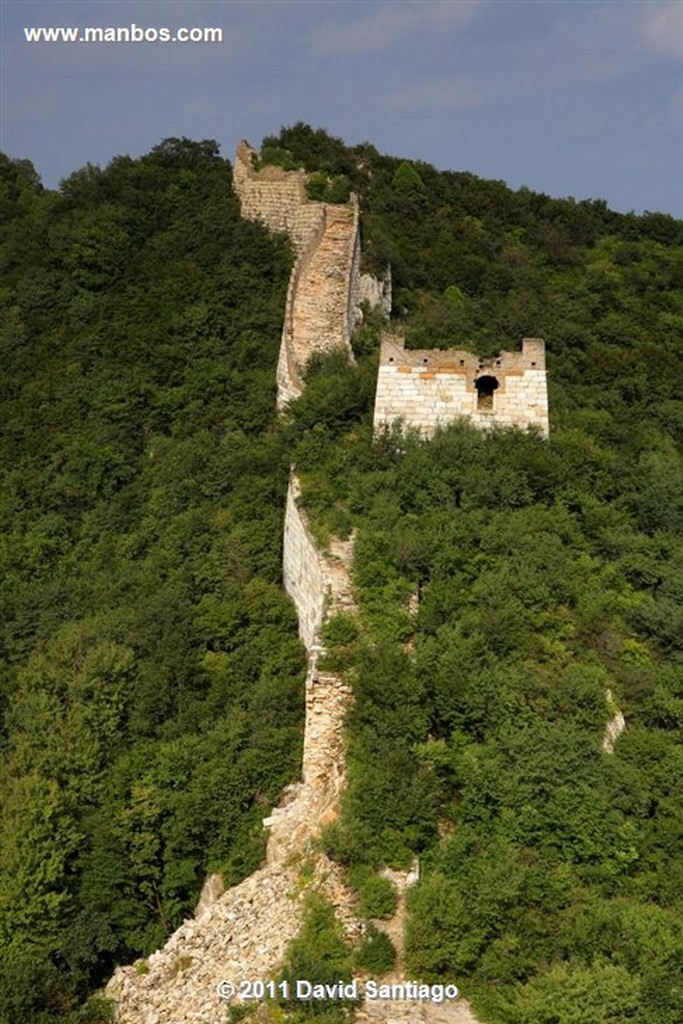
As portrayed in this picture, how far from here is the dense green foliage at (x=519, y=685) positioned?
13.2 metres

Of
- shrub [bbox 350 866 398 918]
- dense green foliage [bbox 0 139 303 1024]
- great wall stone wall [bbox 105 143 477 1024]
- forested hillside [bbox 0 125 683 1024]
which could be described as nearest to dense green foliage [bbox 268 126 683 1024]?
forested hillside [bbox 0 125 683 1024]

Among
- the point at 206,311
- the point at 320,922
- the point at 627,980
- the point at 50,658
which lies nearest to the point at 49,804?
the point at 50,658

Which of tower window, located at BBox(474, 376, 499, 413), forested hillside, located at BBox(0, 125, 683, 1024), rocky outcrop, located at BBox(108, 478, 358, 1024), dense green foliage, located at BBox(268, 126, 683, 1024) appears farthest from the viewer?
tower window, located at BBox(474, 376, 499, 413)

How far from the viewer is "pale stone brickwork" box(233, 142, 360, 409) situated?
86.6ft

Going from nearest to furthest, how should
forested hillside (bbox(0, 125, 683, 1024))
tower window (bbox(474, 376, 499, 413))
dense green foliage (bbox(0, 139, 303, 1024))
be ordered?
forested hillside (bbox(0, 125, 683, 1024)) < dense green foliage (bbox(0, 139, 303, 1024)) < tower window (bbox(474, 376, 499, 413))

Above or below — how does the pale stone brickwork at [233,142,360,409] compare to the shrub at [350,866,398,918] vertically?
above

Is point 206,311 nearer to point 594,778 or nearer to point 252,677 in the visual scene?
point 252,677

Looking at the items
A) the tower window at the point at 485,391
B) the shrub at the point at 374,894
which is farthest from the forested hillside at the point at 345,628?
the tower window at the point at 485,391

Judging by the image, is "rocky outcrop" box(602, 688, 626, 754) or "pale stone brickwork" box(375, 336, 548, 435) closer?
"rocky outcrop" box(602, 688, 626, 754)

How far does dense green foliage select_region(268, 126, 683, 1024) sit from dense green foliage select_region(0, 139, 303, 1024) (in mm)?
2335

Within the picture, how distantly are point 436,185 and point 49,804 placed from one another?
30021 mm

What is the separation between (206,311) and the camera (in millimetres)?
29672

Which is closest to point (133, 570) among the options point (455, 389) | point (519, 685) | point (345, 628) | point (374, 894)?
point (455, 389)

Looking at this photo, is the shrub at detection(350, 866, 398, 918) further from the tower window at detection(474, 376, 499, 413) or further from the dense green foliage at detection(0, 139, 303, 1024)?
the tower window at detection(474, 376, 499, 413)
